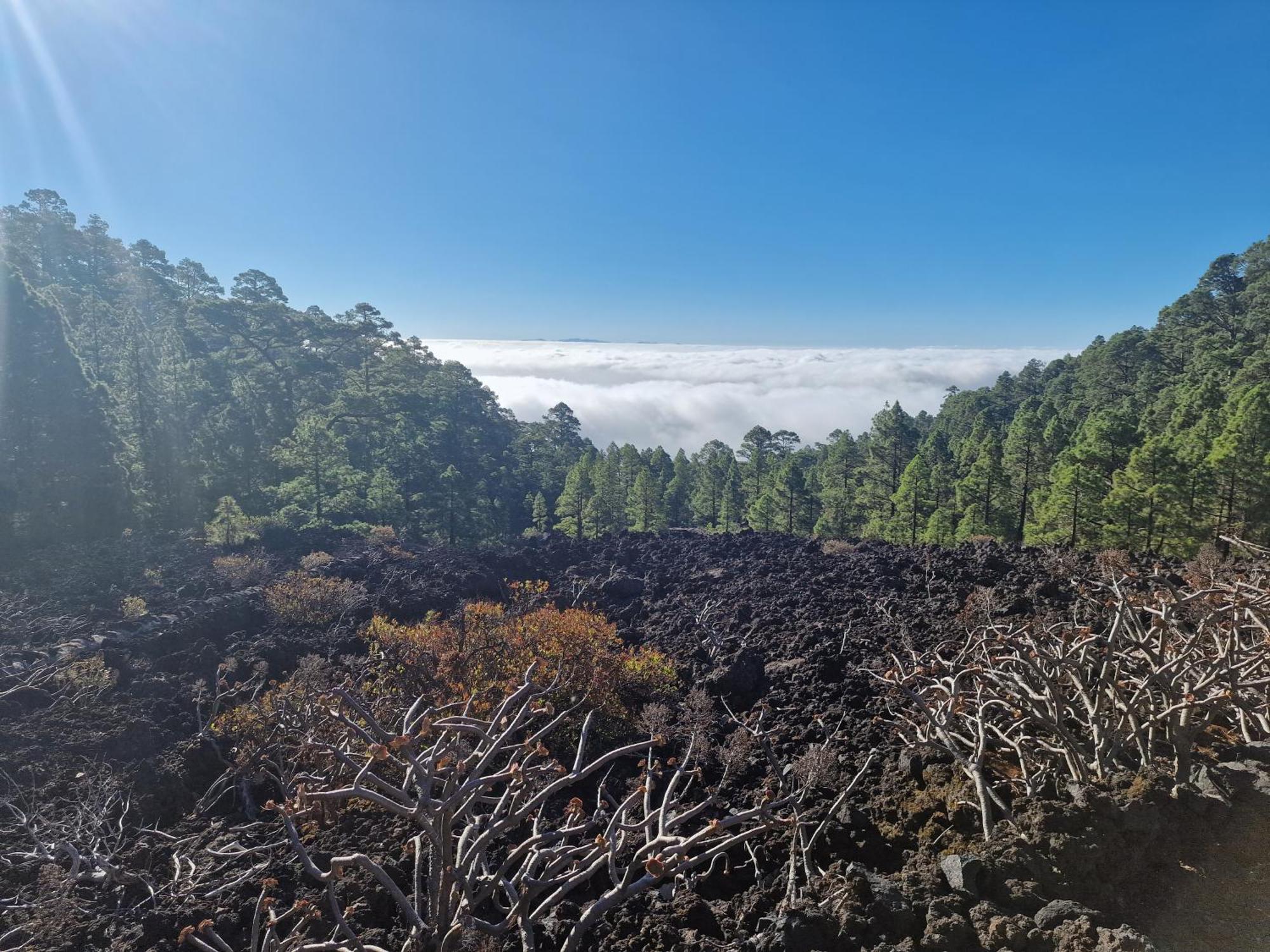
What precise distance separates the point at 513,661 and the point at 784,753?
383 centimetres

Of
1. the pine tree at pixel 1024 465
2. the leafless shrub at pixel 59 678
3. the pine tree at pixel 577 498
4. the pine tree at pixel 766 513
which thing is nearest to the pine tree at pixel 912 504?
the pine tree at pixel 1024 465

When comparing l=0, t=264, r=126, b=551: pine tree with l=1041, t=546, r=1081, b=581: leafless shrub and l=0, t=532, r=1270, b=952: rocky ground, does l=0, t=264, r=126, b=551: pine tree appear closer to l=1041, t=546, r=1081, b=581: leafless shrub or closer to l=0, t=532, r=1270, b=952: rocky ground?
l=0, t=532, r=1270, b=952: rocky ground

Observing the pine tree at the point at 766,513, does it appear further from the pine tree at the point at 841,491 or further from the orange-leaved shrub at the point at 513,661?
the orange-leaved shrub at the point at 513,661

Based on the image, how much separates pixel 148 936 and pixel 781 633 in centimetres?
869

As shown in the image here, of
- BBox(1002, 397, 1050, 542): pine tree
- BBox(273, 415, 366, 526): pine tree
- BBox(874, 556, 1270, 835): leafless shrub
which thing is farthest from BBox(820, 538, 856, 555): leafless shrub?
BBox(273, 415, 366, 526): pine tree

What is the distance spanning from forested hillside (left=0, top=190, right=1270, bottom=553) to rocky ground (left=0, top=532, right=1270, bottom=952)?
5.26m

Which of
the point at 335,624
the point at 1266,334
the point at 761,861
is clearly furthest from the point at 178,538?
the point at 1266,334

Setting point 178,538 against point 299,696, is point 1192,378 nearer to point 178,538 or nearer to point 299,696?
point 299,696

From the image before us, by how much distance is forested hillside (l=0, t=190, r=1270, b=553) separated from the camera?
18.0m

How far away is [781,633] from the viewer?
35.6 ft

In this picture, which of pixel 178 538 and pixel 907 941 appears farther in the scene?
pixel 178 538

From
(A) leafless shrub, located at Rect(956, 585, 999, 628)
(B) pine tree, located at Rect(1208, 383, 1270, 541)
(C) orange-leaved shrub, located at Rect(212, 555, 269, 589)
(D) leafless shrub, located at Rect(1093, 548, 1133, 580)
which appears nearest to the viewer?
(A) leafless shrub, located at Rect(956, 585, 999, 628)

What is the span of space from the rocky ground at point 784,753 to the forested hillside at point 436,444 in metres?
5.26

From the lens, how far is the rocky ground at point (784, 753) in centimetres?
299
